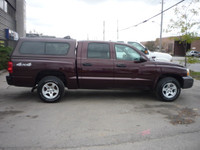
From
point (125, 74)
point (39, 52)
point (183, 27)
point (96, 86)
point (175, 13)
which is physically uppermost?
point (175, 13)

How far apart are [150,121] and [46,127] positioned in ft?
7.75

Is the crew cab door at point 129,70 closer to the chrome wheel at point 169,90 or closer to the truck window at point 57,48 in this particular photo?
the chrome wheel at point 169,90

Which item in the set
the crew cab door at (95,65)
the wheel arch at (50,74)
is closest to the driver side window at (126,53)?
the crew cab door at (95,65)

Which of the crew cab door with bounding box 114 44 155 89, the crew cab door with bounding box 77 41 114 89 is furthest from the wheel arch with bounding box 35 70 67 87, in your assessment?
the crew cab door with bounding box 114 44 155 89

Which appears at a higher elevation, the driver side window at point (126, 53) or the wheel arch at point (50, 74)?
the driver side window at point (126, 53)

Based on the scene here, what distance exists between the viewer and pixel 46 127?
13.7 feet

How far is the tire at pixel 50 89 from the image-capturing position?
5879mm

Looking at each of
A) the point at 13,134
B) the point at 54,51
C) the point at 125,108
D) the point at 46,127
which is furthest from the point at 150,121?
the point at 54,51

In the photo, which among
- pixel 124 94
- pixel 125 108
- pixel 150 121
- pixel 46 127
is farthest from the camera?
pixel 124 94

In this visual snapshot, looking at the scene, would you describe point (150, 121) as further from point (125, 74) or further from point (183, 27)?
point (183, 27)

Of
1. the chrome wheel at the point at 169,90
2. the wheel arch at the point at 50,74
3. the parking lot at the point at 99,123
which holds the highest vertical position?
Result: the wheel arch at the point at 50,74

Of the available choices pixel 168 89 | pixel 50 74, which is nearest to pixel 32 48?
pixel 50 74

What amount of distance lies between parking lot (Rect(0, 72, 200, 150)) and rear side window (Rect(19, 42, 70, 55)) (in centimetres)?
154

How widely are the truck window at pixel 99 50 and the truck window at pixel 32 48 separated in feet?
4.75
